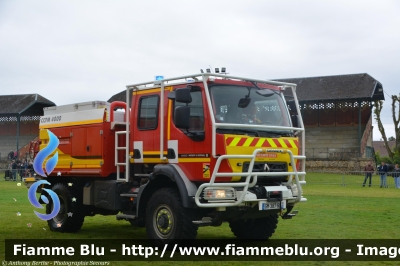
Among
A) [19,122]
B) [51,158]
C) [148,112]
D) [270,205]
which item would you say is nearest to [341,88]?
[19,122]

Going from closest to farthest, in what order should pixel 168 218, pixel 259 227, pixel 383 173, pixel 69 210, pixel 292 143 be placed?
pixel 168 218
pixel 292 143
pixel 259 227
pixel 69 210
pixel 383 173

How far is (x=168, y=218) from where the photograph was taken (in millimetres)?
10203

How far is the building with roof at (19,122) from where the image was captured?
60062 millimetres

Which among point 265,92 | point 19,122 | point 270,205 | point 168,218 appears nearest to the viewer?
point 270,205

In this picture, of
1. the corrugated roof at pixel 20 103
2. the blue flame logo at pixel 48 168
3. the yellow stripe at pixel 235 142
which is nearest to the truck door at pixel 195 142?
the yellow stripe at pixel 235 142

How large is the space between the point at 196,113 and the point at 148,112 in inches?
55.0

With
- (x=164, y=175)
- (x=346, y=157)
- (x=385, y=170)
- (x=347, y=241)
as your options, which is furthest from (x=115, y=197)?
(x=346, y=157)

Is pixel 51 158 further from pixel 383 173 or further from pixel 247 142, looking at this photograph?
pixel 383 173

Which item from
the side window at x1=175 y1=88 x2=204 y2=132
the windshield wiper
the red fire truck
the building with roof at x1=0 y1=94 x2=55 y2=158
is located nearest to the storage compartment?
the red fire truck

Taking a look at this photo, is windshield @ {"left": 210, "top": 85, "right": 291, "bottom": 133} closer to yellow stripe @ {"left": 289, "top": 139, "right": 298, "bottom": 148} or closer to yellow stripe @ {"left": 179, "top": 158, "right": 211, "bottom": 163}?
yellow stripe @ {"left": 289, "top": 139, "right": 298, "bottom": 148}

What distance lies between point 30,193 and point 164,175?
392cm

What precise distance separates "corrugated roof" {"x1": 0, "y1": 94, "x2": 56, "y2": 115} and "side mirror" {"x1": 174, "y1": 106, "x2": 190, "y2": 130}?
49190 millimetres

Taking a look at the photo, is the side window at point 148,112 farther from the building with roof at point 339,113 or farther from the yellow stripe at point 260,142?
the building with roof at point 339,113

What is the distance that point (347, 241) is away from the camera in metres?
11.5
